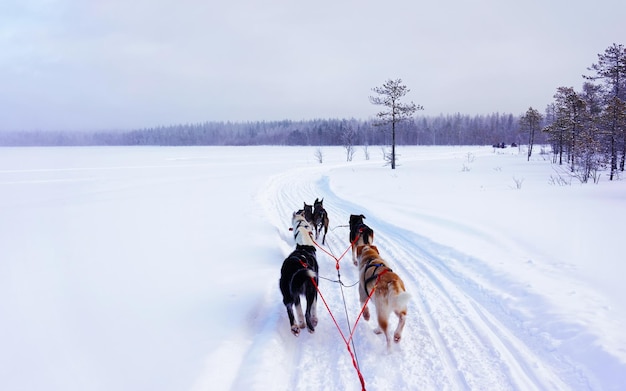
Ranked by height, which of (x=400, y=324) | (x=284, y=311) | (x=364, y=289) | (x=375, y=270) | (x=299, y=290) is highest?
(x=375, y=270)

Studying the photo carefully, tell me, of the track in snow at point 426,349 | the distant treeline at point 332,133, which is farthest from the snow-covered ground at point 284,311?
the distant treeline at point 332,133

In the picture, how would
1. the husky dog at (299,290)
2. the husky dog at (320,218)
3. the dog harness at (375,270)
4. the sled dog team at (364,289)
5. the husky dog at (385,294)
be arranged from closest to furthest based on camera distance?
the husky dog at (385,294) < the sled dog team at (364,289) < the dog harness at (375,270) < the husky dog at (299,290) < the husky dog at (320,218)

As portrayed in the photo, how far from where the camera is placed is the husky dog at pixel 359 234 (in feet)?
21.4

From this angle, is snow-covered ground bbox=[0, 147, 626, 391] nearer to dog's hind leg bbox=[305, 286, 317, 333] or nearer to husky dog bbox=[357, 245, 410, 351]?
dog's hind leg bbox=[305, 286, 317, 333]

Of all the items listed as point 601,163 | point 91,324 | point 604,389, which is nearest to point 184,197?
point 91,324

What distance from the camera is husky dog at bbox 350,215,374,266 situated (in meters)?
6.54

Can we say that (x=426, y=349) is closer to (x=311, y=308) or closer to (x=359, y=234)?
(x=311, y=308)

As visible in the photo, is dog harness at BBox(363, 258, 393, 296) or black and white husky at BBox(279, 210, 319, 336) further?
black and white husky at BBox(279, 210, 319, 336)

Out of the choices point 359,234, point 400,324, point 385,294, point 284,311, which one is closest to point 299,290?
point 284,311

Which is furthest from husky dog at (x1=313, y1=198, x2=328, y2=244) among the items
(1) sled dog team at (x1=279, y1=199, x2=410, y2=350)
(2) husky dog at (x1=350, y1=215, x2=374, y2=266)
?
(1) sled dog team at (x1=279, y1=199, x2=410, y2=350)

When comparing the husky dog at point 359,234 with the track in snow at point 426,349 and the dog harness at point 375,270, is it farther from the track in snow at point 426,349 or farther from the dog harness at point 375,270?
the dog harness at point 375,270

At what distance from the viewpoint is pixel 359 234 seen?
670 cm

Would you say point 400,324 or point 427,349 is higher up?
point 400,324

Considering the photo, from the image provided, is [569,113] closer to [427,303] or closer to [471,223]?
[471,223]
